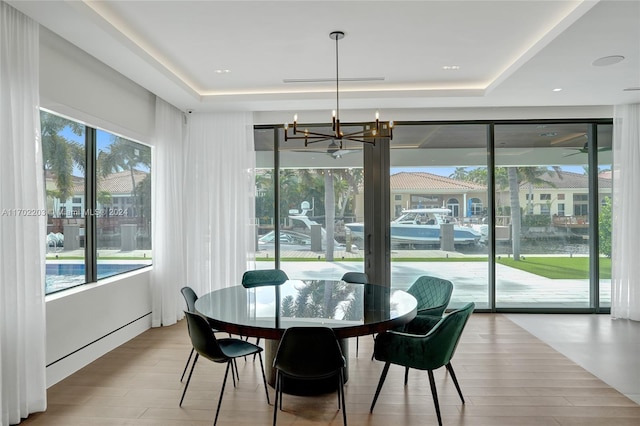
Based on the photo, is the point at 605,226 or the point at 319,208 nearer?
the point at 605,226

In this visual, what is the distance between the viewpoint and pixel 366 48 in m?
3.67

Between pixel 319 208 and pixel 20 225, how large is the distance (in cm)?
365

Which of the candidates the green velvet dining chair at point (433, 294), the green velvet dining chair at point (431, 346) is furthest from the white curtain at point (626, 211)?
the green velvet dining chair at point (431, 346)

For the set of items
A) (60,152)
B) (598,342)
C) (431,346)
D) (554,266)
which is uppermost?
(60,152)

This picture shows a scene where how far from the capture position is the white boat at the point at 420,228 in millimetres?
5695

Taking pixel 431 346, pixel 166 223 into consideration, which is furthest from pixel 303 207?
pixel 431 346

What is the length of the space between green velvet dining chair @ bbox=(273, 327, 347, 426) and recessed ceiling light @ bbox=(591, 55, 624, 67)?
3540mm

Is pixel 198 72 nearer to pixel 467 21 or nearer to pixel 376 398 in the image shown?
pixel 467 21

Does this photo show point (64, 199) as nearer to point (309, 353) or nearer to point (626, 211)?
point (309, 353)

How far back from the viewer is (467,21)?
125 inches

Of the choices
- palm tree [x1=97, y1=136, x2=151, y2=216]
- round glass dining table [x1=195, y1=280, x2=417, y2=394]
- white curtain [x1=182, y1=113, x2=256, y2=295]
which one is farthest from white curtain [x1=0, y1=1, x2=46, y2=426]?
white curtain [x1=182, y1=113, x2=256, y2=295]

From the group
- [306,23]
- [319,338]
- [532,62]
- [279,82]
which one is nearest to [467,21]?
[532,62]

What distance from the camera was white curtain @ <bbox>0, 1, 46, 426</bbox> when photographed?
2.69 m

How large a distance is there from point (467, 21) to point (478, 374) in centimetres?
303
